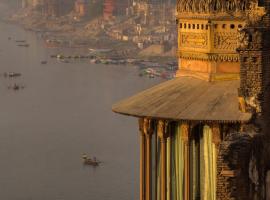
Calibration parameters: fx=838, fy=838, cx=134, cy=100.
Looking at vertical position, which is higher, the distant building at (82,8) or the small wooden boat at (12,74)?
the distant building at (82,8)

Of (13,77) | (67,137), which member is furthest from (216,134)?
(13,77)

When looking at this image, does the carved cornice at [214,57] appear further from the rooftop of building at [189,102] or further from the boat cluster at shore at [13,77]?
the boat cluster at shore at [13,77]

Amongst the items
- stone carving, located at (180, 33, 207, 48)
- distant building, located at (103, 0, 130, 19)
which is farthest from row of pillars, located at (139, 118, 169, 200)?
distant building, located at (103, 0, 130, 19)

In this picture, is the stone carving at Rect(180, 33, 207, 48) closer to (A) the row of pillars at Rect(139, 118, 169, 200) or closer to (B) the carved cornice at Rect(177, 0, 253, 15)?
(B) the carved cornice at Rect(177, 0, 253, 15)

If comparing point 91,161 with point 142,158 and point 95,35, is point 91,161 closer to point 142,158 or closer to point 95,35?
point 142,158

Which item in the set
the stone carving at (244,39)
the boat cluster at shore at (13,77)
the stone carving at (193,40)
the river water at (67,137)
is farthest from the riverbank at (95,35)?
the stone carving at (244,39)

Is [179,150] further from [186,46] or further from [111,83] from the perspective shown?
[111,83]

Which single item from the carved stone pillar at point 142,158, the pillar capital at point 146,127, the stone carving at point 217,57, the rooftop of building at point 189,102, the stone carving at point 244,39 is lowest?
the carved stone pillar at point 142,158
